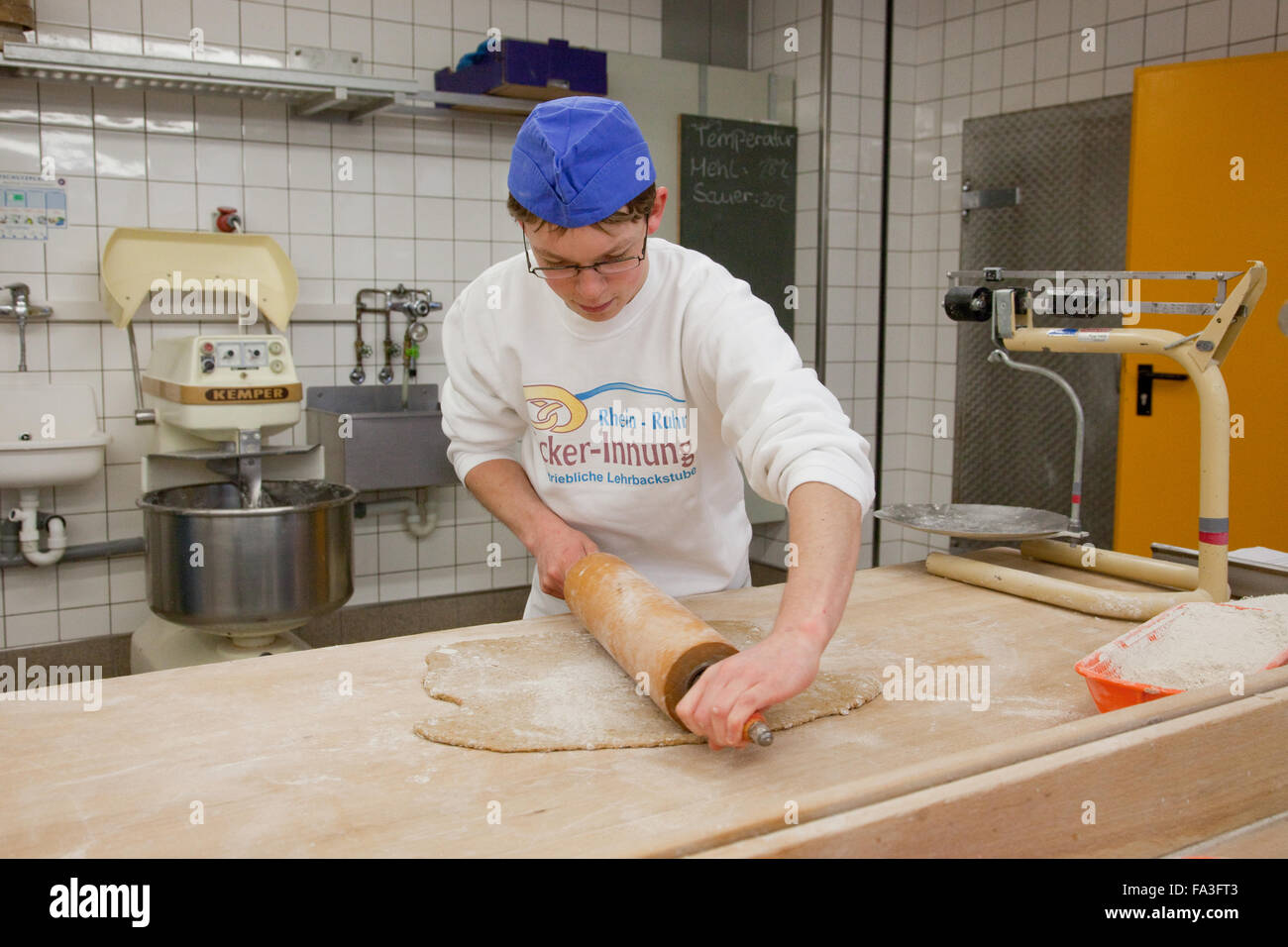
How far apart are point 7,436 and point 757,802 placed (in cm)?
318

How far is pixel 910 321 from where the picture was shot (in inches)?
194

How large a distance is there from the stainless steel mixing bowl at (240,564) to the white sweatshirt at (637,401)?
4.25ft

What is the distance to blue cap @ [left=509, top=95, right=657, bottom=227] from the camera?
1393 millimetres

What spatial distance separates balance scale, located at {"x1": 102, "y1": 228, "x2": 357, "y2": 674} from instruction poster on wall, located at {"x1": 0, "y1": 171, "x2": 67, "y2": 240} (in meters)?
0.27

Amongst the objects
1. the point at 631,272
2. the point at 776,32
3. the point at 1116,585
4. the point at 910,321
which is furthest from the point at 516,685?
the point at 776,32

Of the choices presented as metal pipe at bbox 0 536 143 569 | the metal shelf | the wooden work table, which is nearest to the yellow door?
the metal shelf

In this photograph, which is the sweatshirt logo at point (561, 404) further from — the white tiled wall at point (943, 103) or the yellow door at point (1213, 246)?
the white tiled wall at point (943, 103)

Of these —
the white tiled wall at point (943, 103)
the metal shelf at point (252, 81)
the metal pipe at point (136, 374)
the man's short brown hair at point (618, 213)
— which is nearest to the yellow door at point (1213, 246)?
the white tiled wall at point (943, 103)

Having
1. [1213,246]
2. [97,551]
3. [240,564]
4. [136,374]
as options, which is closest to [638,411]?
[240,564]

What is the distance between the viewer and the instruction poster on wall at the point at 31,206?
11.5ft

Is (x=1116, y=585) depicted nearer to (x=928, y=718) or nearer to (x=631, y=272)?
(x=928, y=718)

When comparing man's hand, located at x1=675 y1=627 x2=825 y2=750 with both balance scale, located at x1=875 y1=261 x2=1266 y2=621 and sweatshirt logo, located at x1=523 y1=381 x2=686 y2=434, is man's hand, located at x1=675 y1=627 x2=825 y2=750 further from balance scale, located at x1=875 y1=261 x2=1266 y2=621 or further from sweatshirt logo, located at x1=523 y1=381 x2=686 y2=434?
balance scale, located at x1=875 y1=261 x2=1266 y2=621

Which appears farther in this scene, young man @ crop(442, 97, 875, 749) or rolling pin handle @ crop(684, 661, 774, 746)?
young man @ crop(442, 97, 875, 749)

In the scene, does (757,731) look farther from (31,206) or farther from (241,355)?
(31,206)
